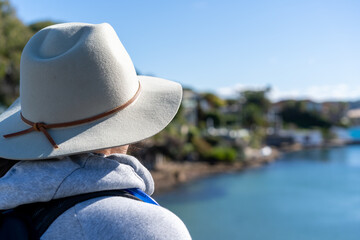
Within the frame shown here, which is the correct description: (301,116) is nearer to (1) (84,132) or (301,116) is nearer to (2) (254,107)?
(2) (254,107)

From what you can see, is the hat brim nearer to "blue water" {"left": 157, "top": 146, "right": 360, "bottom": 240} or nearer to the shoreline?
"blue water" {"left": 157, "top": 146, "right": 360, "bottom": 240}

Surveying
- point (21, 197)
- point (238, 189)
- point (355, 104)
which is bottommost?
point (355, 104)

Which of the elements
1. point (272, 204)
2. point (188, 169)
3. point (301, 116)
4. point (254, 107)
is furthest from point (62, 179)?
point (301, 116)

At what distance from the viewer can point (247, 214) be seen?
1055 centimetres

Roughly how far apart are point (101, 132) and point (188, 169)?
13.8m

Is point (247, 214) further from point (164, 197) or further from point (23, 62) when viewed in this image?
point (23, 62)

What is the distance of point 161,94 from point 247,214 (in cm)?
1060

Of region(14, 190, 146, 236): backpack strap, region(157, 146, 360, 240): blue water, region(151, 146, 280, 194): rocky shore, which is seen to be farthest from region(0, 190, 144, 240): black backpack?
region(151, 146, 280, 194): rocky shore

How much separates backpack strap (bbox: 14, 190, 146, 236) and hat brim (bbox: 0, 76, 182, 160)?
51 millimetres

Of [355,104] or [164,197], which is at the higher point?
[164,197]

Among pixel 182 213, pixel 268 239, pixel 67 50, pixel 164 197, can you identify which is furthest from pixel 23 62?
pixel 164 197

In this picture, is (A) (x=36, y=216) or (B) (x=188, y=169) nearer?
(A) (x=36, y=216)

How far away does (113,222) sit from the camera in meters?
0.35

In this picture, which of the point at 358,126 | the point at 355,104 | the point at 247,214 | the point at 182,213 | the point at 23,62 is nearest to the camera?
the point at 23,62
